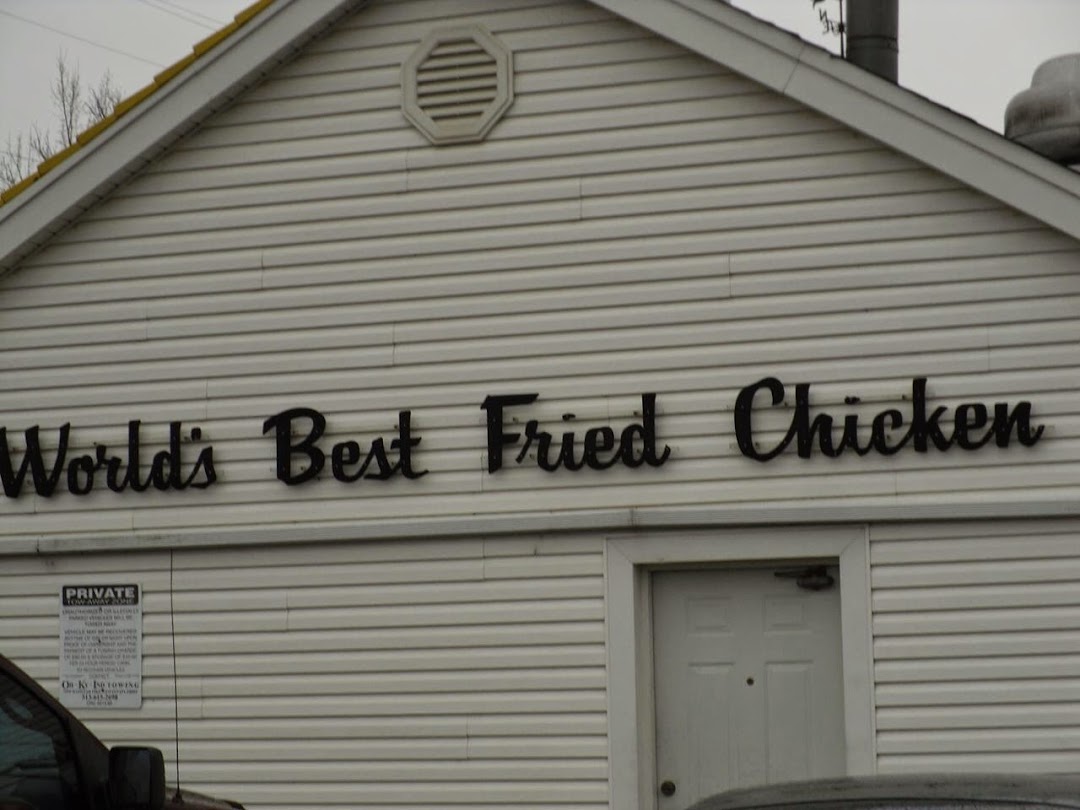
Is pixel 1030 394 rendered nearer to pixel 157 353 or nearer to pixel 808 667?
pixel 808 667

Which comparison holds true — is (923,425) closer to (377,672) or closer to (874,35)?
(377,672)

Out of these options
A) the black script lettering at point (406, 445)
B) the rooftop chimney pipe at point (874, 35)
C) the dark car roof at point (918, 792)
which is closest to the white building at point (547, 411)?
the black script lettering at point (406, 445)

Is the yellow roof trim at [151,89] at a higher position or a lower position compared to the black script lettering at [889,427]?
higher

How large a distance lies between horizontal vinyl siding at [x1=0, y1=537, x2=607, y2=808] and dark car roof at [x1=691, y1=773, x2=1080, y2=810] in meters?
5.13

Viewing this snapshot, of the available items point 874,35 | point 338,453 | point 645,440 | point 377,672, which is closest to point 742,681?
point 645,440

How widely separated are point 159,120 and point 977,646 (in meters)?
5.74

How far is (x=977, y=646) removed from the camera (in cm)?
982

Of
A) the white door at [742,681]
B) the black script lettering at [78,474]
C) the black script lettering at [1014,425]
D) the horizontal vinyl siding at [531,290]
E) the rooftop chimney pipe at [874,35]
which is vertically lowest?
the white door at [742,681]

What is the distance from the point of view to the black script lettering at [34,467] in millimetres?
11422

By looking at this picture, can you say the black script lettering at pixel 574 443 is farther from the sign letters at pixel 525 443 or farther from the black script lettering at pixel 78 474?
the black script lettering at pixel 78 474

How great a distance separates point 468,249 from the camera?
10930mm

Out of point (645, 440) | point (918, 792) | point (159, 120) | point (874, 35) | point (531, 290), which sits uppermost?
point (874, 35)

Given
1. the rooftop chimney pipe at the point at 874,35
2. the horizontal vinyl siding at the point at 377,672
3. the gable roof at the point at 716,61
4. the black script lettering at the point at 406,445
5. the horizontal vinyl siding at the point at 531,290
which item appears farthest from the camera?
the rooftop chimney pipe at the point at 874,35

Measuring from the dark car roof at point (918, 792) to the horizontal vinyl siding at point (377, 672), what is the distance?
5.13m
